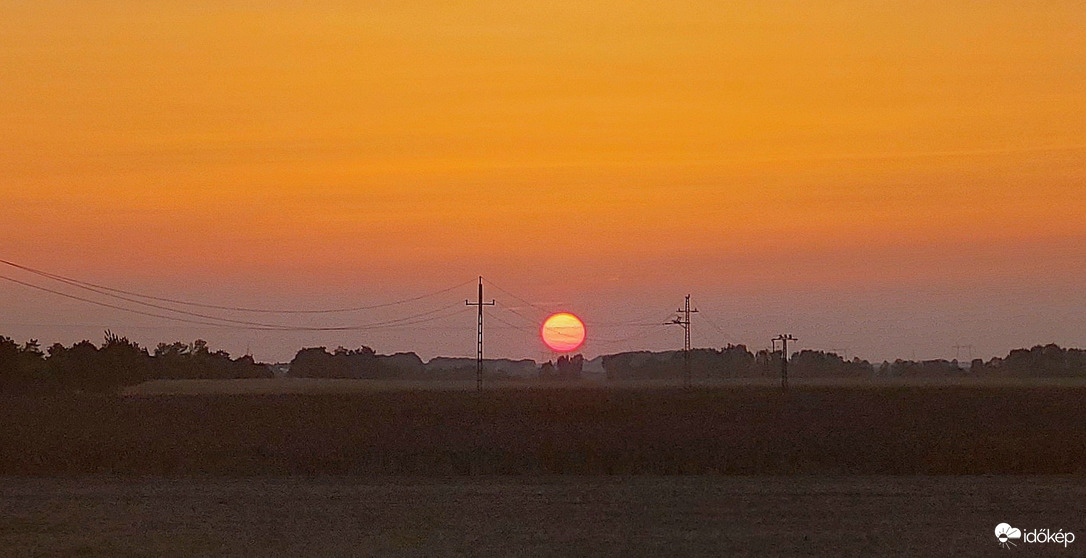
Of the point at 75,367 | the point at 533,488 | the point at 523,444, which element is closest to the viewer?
the point at 533,488

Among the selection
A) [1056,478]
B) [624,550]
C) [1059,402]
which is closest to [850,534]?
[624,550]

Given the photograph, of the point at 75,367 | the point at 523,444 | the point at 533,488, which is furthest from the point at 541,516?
the point at 75,367

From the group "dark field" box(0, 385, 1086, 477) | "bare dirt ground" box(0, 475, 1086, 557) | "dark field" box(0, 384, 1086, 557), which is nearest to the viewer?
"bare dirt ground" box(0, 475, 1086, 557)

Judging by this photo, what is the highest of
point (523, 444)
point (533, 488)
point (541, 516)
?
point (523, 444)

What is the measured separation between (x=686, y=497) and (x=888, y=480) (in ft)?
18.3

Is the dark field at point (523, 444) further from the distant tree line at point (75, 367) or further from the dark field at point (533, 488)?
the distant tree line at point (75, 367)

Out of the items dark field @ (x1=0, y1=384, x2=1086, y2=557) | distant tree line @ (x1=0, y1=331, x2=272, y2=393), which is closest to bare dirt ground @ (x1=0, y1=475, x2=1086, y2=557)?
dark field @ (x1=0, y1=384, x2=1086, y2=557)

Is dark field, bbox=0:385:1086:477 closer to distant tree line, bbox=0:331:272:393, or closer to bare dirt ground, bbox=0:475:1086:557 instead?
bare dirt ground, bbox=0:475:1086:557

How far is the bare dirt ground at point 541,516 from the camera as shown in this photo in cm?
1816

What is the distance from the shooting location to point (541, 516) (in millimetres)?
21062

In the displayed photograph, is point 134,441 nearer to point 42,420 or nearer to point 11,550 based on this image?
point 42,420

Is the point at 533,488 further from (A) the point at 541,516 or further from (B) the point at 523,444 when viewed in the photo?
(B) the point at 523,444

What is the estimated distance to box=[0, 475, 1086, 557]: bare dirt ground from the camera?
1816cm

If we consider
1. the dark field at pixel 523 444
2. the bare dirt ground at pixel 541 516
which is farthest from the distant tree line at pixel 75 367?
the bare dirt ground at pixel 541 516
